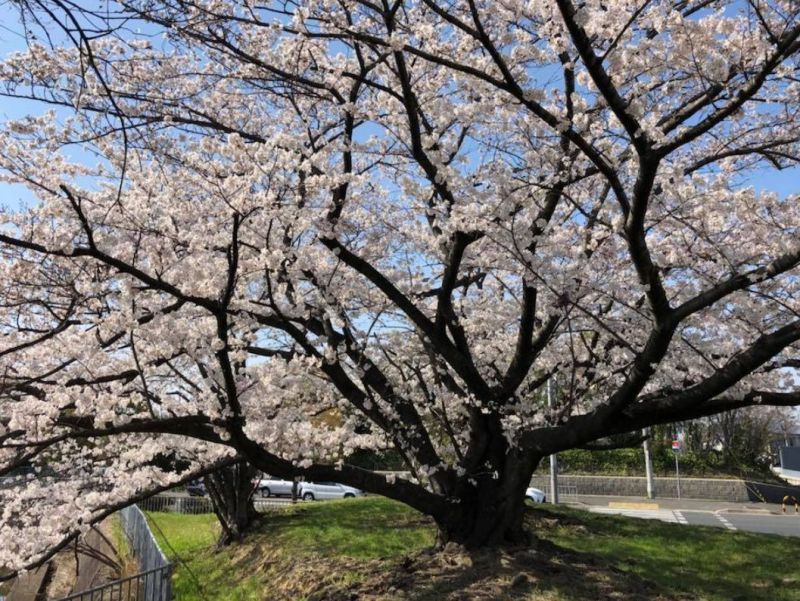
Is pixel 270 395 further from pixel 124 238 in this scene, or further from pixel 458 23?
pixel 458 23

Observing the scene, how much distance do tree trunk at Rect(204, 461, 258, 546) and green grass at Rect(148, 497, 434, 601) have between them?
0.29 metres

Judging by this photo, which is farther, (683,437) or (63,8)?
(683,437)

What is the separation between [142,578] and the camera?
7.45 metres

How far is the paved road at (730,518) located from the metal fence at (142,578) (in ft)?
41.6

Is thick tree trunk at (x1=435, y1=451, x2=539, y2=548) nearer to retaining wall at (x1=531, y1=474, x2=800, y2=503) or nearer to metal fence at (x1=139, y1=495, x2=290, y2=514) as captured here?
metal fence at (x1=139, y1=495, x2=290, y2=514)

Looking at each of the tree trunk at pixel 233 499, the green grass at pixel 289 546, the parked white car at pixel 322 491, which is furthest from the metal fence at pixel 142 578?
the parked white car at pixel 322 491

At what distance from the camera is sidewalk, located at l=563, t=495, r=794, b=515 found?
24422 millimetres

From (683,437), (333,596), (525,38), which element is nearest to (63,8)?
(525,38)

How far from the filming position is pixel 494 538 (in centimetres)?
684

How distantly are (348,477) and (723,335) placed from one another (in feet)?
16.2

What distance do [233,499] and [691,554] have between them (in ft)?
25.3

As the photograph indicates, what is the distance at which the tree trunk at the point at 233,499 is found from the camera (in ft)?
37.4

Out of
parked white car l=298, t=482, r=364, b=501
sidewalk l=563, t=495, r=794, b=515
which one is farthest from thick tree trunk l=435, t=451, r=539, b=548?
parked white car l=298, t=482, r=364, b=501

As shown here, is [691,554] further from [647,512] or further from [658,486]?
[658,486]
